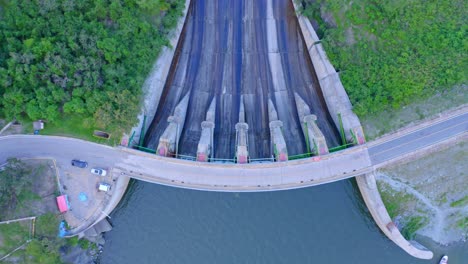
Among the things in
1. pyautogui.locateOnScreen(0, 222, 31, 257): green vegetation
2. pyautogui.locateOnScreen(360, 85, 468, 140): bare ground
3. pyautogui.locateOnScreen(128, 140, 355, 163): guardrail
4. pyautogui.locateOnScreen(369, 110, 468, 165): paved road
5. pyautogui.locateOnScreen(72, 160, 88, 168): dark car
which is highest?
pyautogui.locateOnScreen(360, 85, 468, 140): bare ground

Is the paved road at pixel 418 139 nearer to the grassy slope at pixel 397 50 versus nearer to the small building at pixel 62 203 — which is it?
the grassy slope at pixel 397 50

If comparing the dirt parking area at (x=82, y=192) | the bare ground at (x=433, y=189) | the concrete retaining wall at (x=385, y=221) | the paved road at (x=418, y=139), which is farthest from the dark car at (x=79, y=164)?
the bare ground at (x=433, y=189)

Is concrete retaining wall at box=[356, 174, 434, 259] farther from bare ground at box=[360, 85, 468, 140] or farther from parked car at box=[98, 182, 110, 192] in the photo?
parked car at box=[98, 182, 110, 192]

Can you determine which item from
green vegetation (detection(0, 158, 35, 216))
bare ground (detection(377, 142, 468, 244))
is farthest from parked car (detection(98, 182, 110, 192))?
bare ground (detection(377, 142, 468, 244))

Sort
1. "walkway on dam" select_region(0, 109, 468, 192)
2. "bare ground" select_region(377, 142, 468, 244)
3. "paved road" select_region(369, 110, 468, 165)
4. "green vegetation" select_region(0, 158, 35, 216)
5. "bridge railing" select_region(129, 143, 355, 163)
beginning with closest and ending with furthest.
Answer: "green vegetation" select_region(0, 158, 35, 216) < "walkway on dam" select_region(0, 109, 468, 192) < "bridge railing" select_region(129, 143, 355, 163) < "paved road" select_region(369, 110, 468, 165) < "bare ground" select_region(377, 142, 468, 244)

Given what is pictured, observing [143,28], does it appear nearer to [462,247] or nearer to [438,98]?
[438,98]

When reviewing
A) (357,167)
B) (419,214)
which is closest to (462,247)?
(419,214)

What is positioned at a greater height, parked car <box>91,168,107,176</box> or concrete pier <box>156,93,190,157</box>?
concrete pier <box>156,93,190,157</box>
